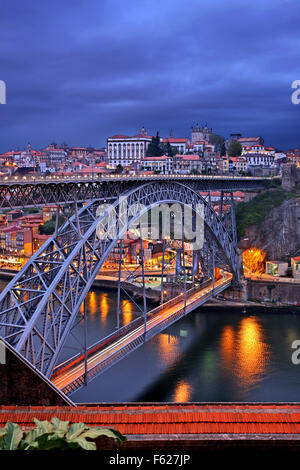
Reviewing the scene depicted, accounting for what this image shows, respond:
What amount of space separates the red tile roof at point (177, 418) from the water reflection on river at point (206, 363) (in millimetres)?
4913

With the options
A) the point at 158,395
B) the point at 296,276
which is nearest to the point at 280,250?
the point at 296,276

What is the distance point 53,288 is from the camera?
392 inches

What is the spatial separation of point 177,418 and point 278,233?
24.5 metres

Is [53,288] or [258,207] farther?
[258,207]

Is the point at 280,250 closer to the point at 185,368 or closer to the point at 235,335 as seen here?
the point at 235,335

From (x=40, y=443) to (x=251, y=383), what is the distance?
479 inches

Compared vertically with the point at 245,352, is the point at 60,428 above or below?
above

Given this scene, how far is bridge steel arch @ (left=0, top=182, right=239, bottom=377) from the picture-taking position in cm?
957

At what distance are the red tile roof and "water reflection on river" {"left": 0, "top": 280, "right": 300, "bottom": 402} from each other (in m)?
4.91

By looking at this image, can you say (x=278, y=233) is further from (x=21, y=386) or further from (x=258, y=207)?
(x=21, y=386)

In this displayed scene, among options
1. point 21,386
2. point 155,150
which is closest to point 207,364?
point 21,386

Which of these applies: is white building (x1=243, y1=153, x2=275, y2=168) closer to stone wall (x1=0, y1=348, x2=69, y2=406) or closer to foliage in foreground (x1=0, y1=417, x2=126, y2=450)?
stone wall (x1=0, y1=348, x2=69, y2=406)

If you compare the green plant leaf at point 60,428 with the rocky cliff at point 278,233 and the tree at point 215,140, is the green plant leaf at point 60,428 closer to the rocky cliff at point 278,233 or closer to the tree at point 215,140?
the rocky cliff at point 278,233

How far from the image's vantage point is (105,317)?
69.9 ft
